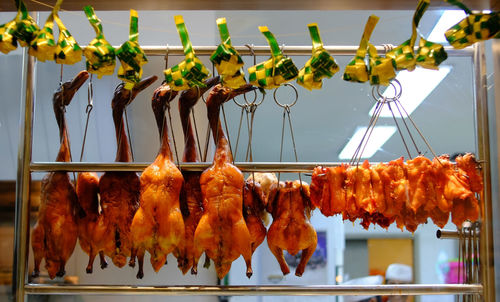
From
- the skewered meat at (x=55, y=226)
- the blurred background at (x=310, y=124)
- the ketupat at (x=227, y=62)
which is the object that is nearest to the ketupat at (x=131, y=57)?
the ketupat at (x=227, y=62)

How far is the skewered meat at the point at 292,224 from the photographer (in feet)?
8.56

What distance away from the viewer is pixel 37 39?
7.61 feet

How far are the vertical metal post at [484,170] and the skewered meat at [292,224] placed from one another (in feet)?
2.73

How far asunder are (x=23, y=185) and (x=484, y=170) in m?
2.27

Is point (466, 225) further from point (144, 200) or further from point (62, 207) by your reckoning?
point (62, 207)

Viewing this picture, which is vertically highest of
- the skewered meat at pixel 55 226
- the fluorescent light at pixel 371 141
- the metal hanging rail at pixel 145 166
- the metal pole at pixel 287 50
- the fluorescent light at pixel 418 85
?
the fluorescent light at pixel 418 85

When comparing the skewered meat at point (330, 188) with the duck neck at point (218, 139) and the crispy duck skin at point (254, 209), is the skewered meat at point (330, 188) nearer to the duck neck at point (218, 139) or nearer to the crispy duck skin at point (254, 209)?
the crispy duck skin at point (254, 209)

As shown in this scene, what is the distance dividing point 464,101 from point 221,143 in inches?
85.9

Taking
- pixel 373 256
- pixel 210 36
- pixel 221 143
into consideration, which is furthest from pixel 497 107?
pixel 210 36

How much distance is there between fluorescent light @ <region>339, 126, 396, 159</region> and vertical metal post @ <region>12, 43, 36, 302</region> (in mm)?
2159

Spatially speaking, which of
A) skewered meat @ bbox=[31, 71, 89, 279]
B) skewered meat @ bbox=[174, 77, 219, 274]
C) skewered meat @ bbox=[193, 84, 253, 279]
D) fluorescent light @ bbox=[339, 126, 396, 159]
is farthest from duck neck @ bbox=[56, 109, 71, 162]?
fluorescent light @ bbox=[339, 126, 396, 159]

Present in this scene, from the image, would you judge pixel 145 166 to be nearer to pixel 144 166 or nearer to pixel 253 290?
pixel 144 166

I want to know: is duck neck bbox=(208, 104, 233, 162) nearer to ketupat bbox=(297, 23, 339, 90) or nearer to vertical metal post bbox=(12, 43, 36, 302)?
ketupat bbox=(297, 23, 339, 90)

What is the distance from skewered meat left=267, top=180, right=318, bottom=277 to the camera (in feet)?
8.56
